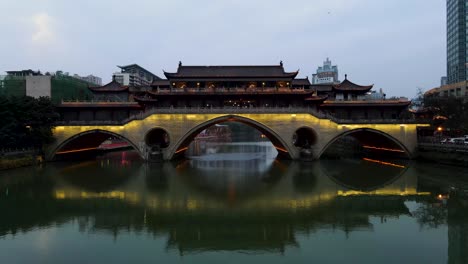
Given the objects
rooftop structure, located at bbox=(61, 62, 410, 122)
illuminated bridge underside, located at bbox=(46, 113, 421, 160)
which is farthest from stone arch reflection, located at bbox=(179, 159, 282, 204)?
rooftop structure, located at bbox=(61, 62, 410, 122)

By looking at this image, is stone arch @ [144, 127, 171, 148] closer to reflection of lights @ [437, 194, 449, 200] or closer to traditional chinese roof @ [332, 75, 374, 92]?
traditional chinese roof @ [332, 75, 374, 92]

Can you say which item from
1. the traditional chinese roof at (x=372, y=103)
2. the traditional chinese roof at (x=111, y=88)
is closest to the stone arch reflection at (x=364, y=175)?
the traditional chinese roof at (x=372, y=103)

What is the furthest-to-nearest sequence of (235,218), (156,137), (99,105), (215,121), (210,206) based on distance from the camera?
(156,137) < (99,105) < (215,121) < (210,206) < (235,218)

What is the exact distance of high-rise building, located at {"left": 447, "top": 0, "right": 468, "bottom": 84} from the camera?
10338cm

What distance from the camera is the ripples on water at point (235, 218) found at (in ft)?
43.3

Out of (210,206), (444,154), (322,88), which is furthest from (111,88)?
(444,154)

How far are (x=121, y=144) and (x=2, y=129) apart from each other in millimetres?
35915

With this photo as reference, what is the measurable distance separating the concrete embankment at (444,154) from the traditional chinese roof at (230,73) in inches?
788

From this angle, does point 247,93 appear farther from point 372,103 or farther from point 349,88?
point 372,103

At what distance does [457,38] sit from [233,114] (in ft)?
332

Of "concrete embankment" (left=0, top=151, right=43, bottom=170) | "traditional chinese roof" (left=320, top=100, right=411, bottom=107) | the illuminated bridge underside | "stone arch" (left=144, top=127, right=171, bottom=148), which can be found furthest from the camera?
"traditional chinese roof" (left=320, top=100, right=411, bottom=107)

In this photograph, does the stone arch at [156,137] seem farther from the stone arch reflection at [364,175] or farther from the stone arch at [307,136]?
the stone arch reflection at [364,175]

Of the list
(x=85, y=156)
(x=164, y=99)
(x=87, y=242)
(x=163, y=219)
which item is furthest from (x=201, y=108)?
(x=87, y=242)

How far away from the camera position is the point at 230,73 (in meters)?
49.8
